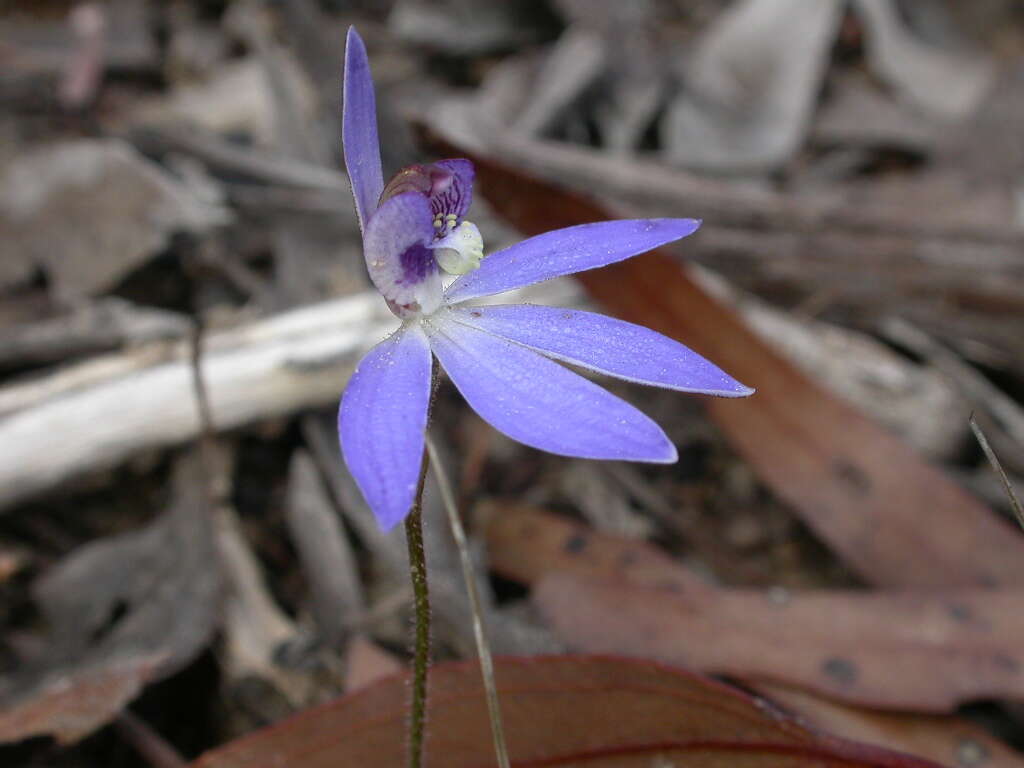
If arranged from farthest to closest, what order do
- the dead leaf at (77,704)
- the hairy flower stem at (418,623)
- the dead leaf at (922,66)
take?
1. the dead leaf at (922,66)
2. the dead leaf at (77,704)
3. the hairy flower stem at (418,623)

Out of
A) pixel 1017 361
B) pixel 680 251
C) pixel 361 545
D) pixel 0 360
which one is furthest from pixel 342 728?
pixel 1017 361

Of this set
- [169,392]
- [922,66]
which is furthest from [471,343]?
[922,66]

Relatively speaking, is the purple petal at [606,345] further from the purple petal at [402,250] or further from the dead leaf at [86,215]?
the dead leaf at [86,215]

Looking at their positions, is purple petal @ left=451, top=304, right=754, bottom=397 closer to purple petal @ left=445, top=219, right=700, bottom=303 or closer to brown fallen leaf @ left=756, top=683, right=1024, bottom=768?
purple petal @ left=445, top=219, right=700, bottom=303

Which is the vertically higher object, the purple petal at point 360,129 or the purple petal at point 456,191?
the purple petal at point 360,129

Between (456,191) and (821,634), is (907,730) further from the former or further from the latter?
(456,191)

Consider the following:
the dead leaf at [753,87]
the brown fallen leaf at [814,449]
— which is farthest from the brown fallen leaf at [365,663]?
the dead leaf at [753,87]

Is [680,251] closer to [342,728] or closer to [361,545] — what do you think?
[361,545]

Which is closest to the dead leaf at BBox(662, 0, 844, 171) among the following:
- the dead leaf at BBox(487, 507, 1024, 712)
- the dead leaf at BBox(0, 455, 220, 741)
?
the dead leaf at BBox(487, 507, 1024, 712)
